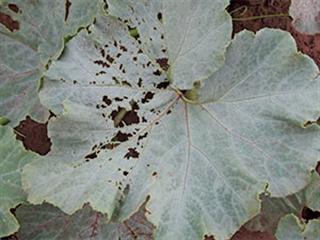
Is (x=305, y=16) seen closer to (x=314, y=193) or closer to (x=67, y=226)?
(x=314, y=193)

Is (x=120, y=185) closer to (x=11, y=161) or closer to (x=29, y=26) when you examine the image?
(x=11, y=161)

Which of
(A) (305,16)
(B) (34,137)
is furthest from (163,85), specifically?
(B) (34,137)

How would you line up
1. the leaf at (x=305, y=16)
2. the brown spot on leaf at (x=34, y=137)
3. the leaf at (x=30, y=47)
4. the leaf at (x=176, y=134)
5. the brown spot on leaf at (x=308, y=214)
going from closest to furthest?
the leaf at (x=176, y=134) → the leaf at (x=305, y=16) → the leaf at (x=30, y=47) → the brown spot on leaf at (x=308, y=214) → the brown spot on leaf at (x=34, y=137)

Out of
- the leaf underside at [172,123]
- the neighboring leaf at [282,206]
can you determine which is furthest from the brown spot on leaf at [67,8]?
the neighboring leaf at [282,206]

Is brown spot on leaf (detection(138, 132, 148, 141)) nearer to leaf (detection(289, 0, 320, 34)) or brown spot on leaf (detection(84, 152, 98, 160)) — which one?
brown spot on leaf (detection(84, 152, 98, 160))

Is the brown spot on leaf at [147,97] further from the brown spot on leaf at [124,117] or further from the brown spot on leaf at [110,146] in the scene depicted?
the brown spot on leaf at [110,146]

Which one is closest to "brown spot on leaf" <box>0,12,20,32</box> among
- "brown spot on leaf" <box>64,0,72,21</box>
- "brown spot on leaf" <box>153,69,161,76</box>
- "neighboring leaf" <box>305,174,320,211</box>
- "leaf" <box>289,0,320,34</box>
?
"brown spot on leaf" <box>64,0,72,21</box>

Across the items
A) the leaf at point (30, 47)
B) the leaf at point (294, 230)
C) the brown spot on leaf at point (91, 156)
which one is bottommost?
the leaf at point (294, 230)
